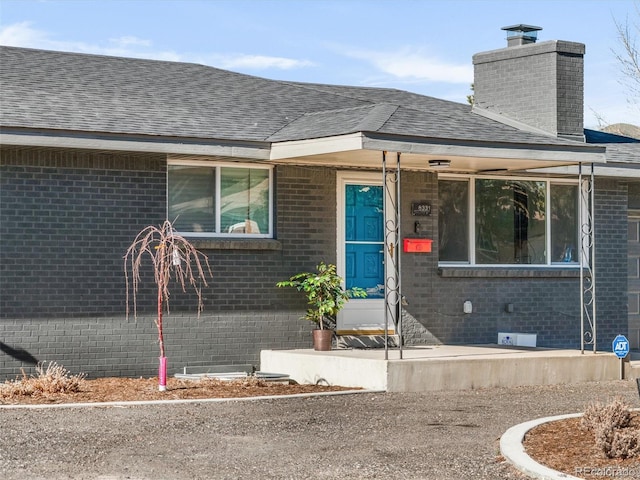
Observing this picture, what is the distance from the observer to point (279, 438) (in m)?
9.87

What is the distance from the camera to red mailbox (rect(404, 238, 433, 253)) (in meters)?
16.1

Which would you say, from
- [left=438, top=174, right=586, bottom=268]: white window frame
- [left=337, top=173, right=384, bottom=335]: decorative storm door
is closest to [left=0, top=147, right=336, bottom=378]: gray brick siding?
[left=337, top=173, right=384, bottom=335]: decorative storm door

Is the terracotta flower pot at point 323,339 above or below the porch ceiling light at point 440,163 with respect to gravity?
below

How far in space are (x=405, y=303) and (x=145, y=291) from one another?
396cm

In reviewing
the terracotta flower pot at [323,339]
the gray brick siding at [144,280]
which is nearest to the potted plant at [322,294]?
the terracotta flower pot at [323,339]

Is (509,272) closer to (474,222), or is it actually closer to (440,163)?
(474,222)

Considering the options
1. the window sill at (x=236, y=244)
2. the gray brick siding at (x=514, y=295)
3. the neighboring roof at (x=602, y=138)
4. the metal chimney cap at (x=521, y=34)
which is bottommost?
the gray brick siding at (x=514, y=295)

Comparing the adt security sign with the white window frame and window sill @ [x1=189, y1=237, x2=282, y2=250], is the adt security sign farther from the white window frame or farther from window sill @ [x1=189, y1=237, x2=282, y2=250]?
window sill @ [x1=189, y1=237, x2=282, y2=250]

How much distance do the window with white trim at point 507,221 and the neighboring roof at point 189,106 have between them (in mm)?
1391

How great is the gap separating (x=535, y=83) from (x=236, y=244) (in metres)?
5.94

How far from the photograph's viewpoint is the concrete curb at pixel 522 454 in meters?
7.89

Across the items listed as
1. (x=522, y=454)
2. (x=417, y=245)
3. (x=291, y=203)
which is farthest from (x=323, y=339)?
(x=522, y=454)

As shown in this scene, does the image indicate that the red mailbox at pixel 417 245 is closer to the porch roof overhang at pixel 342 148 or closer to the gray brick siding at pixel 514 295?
the gray brick siding at pixel 514 295

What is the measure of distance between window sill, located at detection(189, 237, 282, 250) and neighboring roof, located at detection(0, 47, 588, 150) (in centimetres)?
137
